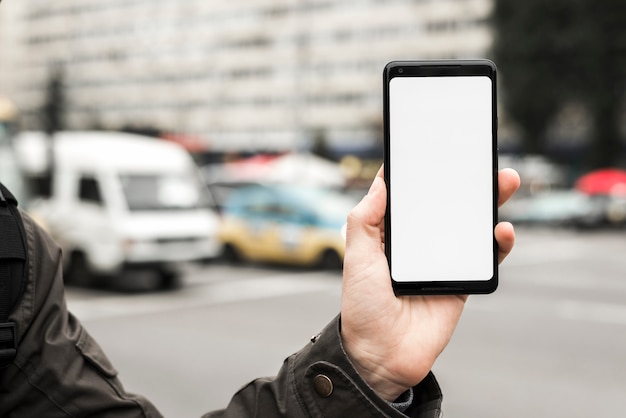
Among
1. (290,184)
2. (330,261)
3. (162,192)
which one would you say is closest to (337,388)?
(162,192)

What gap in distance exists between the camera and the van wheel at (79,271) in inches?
473

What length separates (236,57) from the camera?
213 feet

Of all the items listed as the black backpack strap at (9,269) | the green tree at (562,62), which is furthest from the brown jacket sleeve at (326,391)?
the green tree at (562,62)

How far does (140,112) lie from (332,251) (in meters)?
60.6

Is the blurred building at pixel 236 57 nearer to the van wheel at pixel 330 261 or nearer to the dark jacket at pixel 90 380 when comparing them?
the van wheel at pixel 330 261

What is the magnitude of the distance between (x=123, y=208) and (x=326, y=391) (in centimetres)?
1087

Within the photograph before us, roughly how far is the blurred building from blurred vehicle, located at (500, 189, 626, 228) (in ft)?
70.7

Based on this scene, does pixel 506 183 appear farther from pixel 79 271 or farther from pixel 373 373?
pixel 79 271

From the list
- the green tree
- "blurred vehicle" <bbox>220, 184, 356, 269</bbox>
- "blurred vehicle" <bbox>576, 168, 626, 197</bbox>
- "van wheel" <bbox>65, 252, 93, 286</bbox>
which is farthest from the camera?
the green tree

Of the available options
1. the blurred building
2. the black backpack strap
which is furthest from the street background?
the black backpack strap

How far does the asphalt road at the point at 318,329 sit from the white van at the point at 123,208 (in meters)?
0.54

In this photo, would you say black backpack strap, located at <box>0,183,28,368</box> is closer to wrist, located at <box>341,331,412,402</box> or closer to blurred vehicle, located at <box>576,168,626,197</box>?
wrist, located at <box>341,331,412,402</box>

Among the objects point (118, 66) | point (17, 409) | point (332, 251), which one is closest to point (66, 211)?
point (332, 251)

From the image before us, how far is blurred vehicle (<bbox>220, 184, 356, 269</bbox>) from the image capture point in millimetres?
14461
